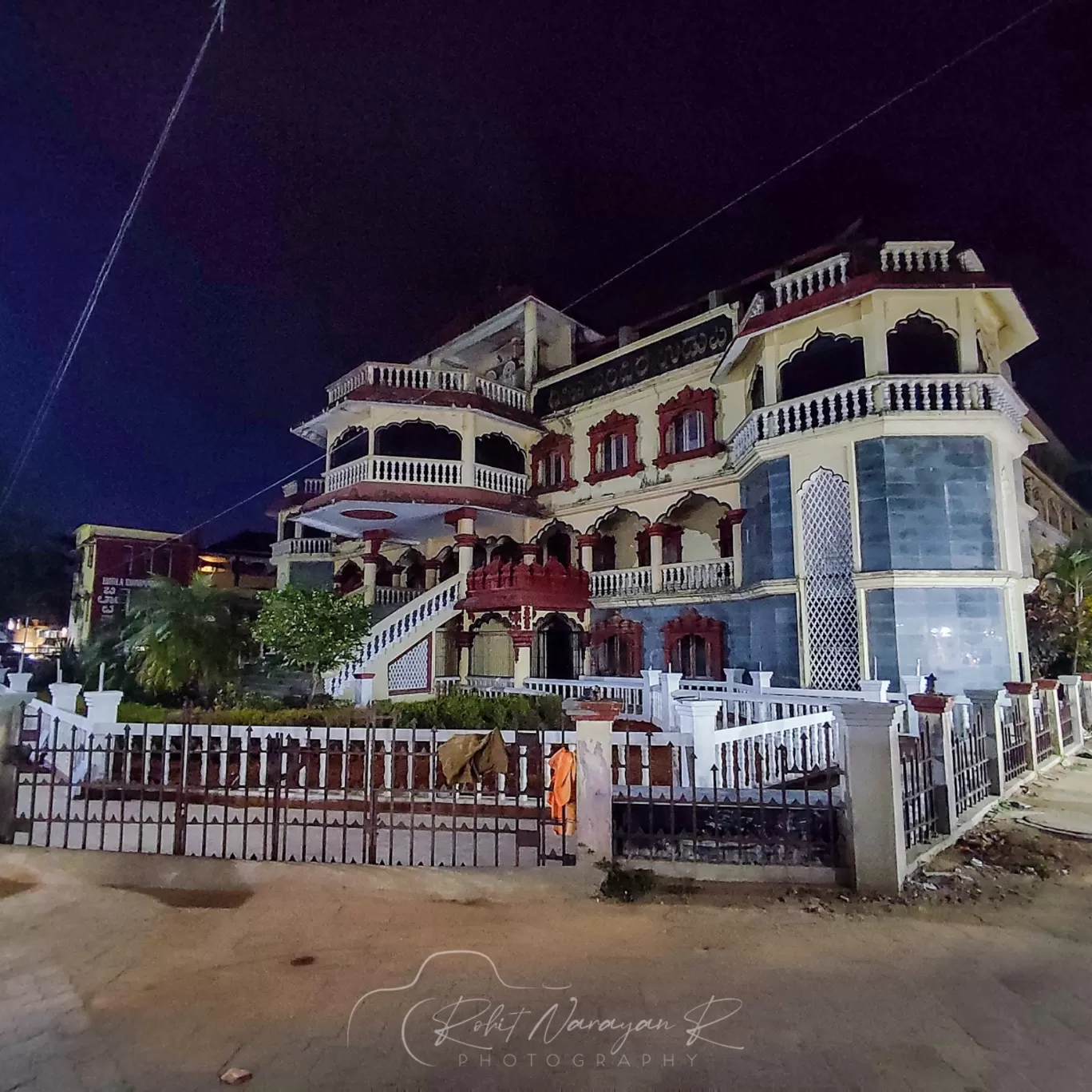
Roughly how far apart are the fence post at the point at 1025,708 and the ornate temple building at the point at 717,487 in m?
1.38

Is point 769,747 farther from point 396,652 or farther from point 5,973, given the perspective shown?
point 396,652

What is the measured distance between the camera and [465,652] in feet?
65.1

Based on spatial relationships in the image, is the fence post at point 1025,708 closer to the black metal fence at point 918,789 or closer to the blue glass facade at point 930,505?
the blue glass facade at point 930,505

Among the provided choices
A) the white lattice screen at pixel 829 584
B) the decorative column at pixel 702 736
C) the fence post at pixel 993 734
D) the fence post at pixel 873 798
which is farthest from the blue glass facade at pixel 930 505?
the fence post at pixel 873 798

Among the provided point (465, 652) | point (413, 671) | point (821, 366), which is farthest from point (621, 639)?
point (821, 366)

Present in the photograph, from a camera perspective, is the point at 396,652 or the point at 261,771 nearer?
the point at 261,771

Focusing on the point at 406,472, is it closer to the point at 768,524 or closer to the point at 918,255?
the point at 768,524

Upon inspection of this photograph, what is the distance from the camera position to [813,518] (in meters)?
13.9

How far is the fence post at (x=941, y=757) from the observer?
22.6ft

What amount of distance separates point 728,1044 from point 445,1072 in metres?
1.30

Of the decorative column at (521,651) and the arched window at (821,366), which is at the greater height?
the arched window at (821,366)

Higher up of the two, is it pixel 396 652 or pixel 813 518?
pixel 813 518

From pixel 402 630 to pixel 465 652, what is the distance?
10.4 feet

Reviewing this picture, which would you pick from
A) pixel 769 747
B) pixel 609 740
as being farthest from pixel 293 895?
pixel 769 747
